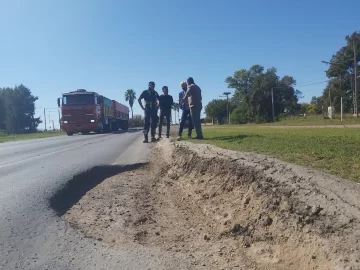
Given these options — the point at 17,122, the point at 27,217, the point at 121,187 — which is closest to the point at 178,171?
the point at 121,187

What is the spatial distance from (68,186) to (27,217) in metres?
1.95

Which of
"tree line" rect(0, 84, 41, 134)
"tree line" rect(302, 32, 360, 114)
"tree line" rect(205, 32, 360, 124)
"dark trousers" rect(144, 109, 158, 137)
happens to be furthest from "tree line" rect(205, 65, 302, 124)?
"dark trousers" rect(144, 109, 158, 137)

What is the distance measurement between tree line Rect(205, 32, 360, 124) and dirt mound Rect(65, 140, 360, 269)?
37200 millimetres

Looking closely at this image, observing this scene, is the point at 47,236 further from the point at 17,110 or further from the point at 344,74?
the point at 17,110

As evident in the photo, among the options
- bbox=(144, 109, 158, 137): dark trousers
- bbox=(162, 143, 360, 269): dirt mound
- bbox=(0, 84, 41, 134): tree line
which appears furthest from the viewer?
bbox=(0, 84, 41, 134): tree line

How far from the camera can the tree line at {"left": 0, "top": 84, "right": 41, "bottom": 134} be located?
87.9 metres

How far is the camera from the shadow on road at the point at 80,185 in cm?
555

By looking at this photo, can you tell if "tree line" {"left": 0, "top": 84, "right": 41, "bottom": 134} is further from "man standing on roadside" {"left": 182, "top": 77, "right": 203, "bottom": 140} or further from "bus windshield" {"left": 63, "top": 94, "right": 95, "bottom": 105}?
"man standing on roadside" {"left": 182, "top": 77, "right": 203, "bottom": 140}

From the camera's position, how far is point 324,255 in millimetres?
3047

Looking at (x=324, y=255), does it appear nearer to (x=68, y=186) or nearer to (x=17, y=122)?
(x=68, y=186)

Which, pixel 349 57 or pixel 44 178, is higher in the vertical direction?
pixel 349 57

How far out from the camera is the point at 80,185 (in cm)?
701

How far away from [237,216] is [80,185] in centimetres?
344

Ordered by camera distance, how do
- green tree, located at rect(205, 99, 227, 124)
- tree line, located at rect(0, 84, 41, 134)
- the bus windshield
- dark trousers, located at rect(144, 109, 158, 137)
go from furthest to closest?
green tree, located at rect(205, 99, 227, 124) → tree line, located at rect(0, 84, 41, 134) → the bus windshield → dark trousers, located at rect(144, 109, 158, 137)
